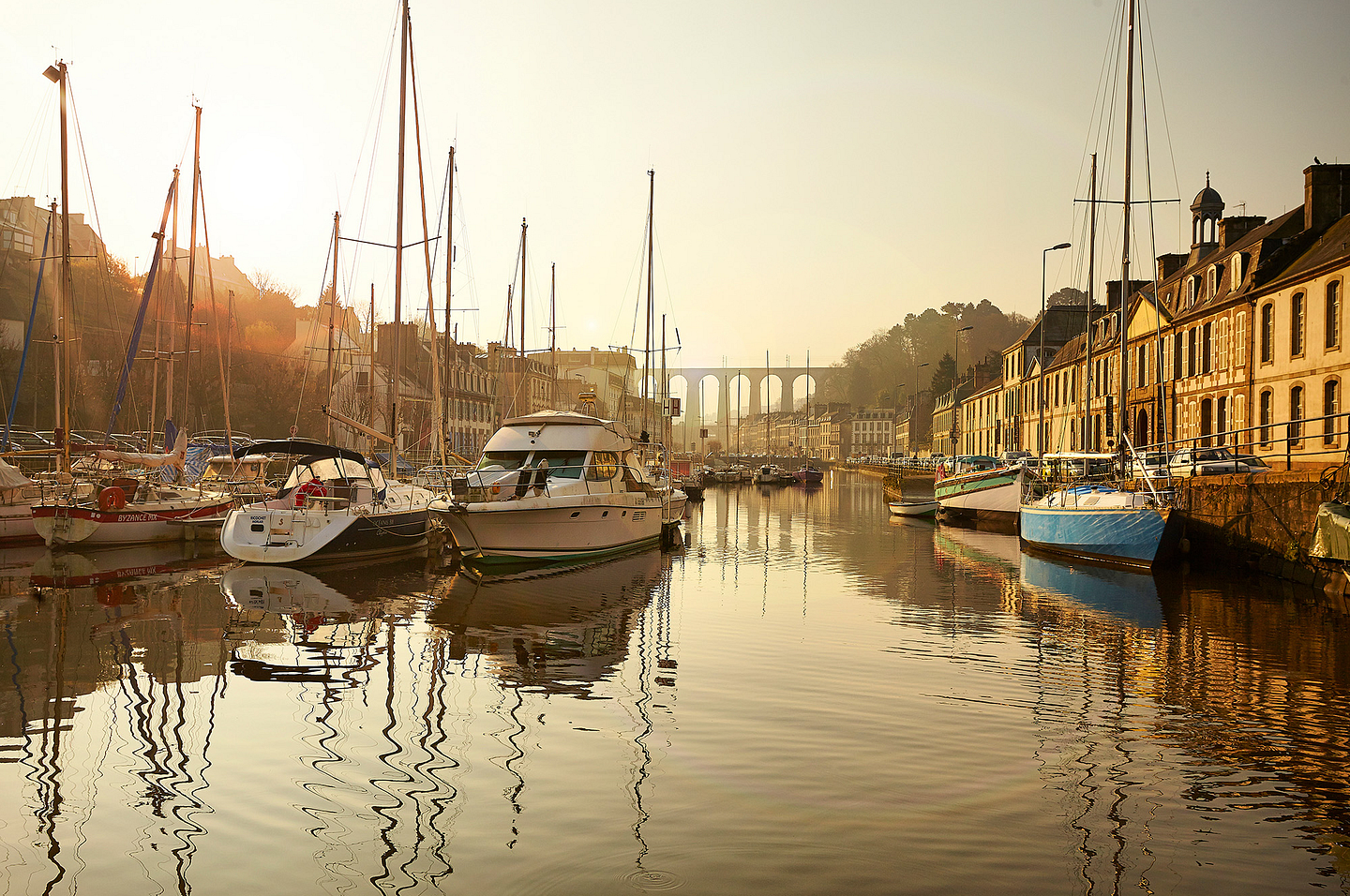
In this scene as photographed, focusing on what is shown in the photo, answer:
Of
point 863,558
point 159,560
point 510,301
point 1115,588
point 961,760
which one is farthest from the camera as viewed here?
point 510,301

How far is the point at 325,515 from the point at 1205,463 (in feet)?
79.7

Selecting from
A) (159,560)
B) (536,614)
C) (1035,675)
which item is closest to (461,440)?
(159,560)

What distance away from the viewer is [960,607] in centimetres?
1823

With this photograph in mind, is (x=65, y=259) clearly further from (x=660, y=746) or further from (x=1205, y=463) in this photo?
(x=1205, y=463)

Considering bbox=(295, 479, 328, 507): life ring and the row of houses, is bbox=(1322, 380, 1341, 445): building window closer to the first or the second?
the row of houses

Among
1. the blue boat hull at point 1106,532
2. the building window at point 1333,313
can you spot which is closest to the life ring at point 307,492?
the blue boat hull at point 1106,532

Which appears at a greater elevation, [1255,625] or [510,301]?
[510,301]

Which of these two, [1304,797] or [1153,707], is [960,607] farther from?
[1304,797]

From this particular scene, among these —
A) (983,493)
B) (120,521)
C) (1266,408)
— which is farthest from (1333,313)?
(120,521)

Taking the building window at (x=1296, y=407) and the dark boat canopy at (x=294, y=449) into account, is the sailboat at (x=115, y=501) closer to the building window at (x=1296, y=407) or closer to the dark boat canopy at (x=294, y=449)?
the dark boat canopy at (x=294, y=449)

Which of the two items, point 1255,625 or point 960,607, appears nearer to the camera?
point 1255,625

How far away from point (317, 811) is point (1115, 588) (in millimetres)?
18984

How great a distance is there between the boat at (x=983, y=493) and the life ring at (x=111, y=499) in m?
33.2

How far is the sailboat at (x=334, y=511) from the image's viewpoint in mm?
21719
